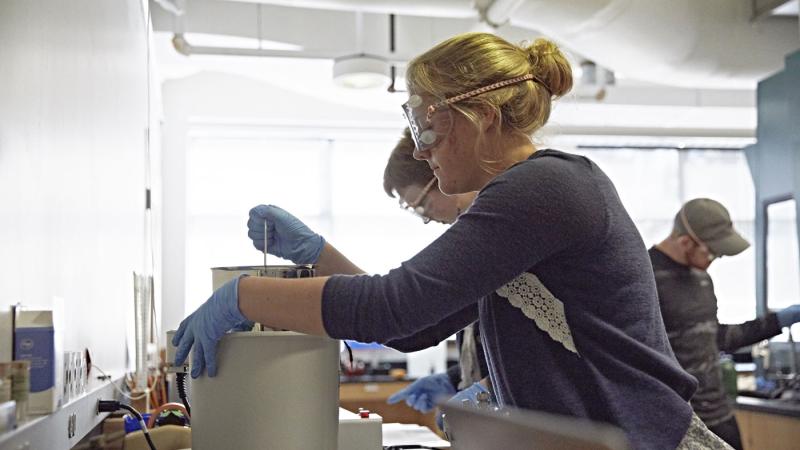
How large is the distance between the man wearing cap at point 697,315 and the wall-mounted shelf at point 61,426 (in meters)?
1.73

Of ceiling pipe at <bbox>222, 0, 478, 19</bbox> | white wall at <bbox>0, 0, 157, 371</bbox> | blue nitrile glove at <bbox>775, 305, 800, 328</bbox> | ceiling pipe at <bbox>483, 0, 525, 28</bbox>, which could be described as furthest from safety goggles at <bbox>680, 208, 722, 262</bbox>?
white wall at <bbox>0, 0, 157, 371</bbox>

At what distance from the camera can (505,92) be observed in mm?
1293

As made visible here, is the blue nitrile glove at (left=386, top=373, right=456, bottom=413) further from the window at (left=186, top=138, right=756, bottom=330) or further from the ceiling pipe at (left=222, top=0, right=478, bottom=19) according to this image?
the window at (left=186, top=138, right=756, bottom=330)

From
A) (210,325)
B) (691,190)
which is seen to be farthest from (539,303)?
(691,190)

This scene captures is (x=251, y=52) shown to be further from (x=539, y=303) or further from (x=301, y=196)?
(x=539, y=303)

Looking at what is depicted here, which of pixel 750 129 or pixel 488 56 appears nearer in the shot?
pixel 488 56

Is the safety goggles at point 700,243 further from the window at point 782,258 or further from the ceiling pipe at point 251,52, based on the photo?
the ceiling pipe at point 251,52

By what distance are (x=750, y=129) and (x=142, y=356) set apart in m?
5.32

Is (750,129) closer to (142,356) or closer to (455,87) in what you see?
(142,356)

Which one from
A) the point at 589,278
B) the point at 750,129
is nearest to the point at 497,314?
the point at 589,278

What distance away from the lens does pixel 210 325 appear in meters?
1.19

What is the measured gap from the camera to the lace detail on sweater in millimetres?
1153

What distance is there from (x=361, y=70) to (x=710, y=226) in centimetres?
222

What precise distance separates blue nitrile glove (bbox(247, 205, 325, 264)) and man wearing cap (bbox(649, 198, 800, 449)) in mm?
1541
